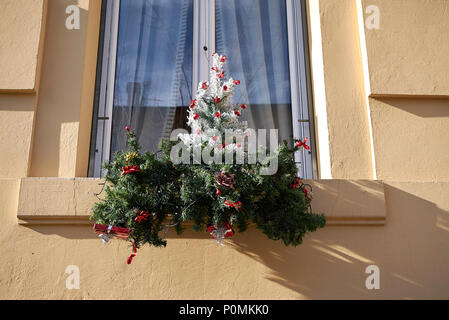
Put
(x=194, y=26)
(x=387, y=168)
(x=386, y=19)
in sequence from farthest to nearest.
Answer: (x=194, y=26)
(x=386, y=19)
(x=387, y=168)

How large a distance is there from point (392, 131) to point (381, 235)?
76 centimetres

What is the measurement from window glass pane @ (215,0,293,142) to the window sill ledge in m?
0.72

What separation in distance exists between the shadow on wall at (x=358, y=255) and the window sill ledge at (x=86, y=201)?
69mm

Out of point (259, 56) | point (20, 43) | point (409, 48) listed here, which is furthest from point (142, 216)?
point (409, 48)

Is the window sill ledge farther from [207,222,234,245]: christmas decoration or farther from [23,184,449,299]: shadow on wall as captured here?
Result: [207,222,234,245]: christmas decoration

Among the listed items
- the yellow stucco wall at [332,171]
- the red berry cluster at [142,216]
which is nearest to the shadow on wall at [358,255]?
Answer: the yellow stucco wall at [332,171]

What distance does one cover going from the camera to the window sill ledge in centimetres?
334

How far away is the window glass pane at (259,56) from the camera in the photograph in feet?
13.2

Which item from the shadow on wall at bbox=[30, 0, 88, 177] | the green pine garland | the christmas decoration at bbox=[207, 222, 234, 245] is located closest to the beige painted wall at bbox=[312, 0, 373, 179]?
the green pine garland

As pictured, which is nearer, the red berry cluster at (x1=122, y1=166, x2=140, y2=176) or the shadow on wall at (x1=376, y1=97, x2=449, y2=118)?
the red berry cluster at (x1=122, y1=166, x2=140, y2=176)

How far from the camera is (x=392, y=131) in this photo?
3.62 metres
